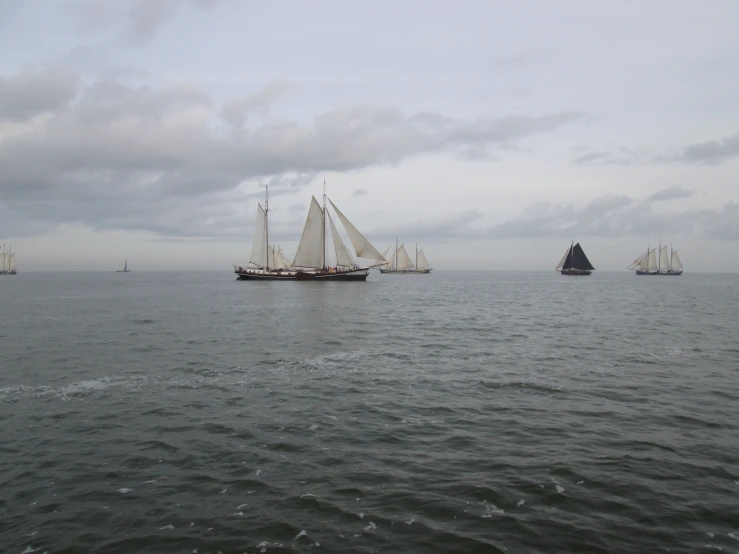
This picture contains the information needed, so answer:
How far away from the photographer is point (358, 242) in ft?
359

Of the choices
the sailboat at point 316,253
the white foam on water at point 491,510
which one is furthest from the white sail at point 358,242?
the white foam on water at point 491,510

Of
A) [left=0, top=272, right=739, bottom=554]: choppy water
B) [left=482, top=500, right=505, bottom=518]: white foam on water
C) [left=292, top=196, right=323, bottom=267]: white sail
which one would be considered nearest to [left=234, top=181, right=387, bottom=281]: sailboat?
[left=292, top=196, right=323, bottom=267]: white sail

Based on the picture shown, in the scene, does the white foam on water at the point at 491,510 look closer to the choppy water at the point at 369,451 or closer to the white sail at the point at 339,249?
the choppy water at the point at 369,451

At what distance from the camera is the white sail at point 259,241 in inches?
4613

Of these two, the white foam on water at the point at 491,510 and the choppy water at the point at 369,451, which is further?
the white foam on water at the point at 491,510

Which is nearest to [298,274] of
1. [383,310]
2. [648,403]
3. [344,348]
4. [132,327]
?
[383,310]

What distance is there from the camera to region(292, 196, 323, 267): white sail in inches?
4222

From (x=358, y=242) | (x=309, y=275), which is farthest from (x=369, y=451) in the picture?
(x=309, y=275)

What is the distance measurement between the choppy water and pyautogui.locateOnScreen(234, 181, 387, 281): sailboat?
8088 cm

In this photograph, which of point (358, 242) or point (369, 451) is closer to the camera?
point (369, 451)

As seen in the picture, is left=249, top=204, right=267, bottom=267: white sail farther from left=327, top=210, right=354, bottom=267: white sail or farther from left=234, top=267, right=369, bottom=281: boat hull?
left=327, top=210, right=354, bottom=267: white sail

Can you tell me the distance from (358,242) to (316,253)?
10.8 metres

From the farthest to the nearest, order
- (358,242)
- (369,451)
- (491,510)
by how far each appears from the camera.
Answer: (358,242) → (369,451) → (491,510)

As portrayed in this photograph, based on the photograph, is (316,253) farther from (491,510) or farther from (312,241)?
(491,510)
